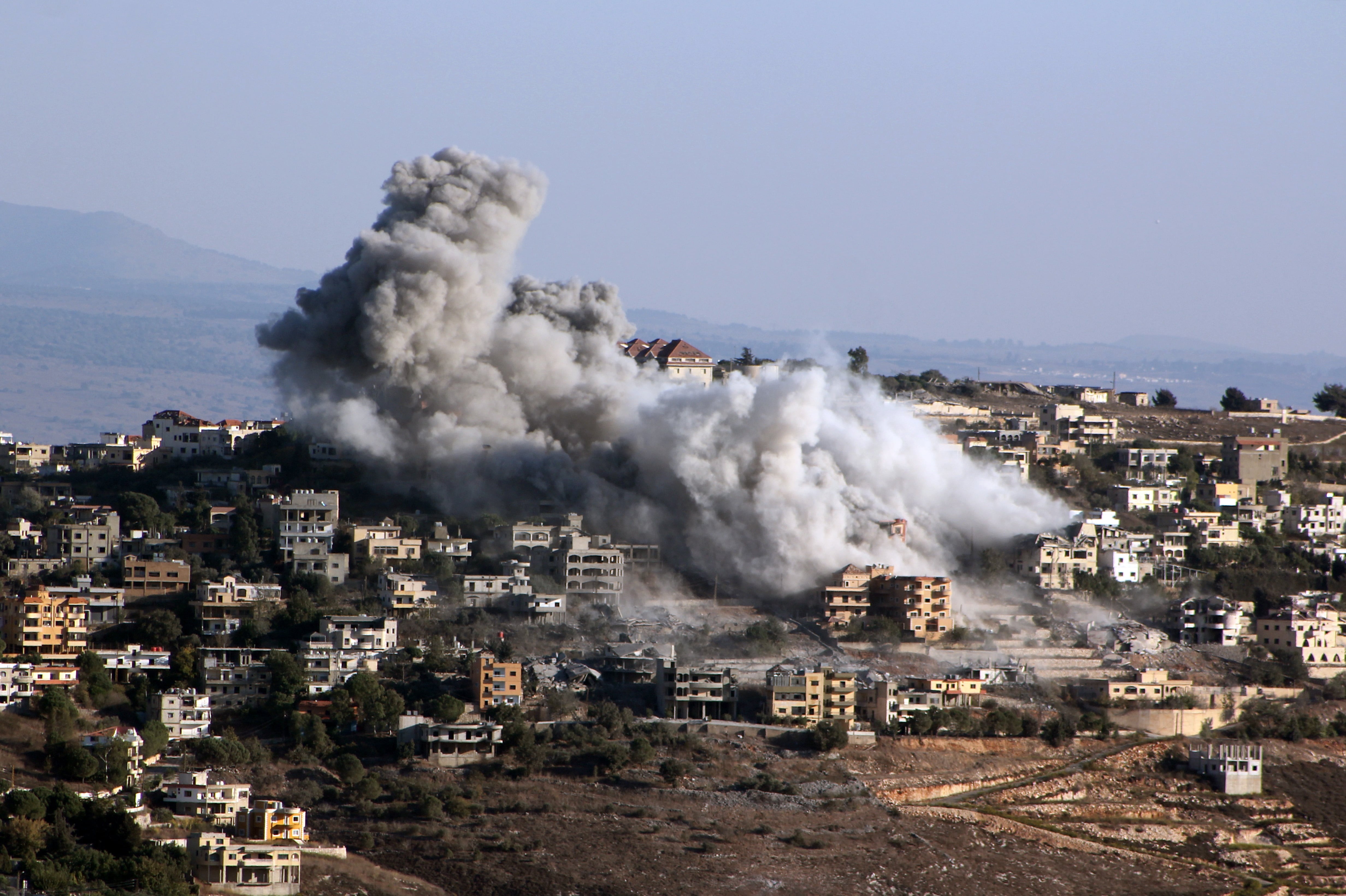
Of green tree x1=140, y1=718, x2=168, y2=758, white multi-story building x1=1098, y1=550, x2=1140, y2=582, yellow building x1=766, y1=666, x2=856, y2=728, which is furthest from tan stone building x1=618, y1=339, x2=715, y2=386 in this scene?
green tree x1=140, y1=718, x2=168, y2=758

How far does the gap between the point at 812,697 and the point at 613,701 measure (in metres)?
4.34

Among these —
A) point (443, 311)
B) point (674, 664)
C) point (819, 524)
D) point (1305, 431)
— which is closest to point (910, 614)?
point (819, 524)

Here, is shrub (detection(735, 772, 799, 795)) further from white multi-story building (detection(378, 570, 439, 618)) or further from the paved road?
white multi-story building (detection(378, 570, 439, 618))

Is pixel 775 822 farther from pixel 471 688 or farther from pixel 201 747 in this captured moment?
pixel 201 747

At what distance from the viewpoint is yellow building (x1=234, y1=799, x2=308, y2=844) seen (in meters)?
37.9

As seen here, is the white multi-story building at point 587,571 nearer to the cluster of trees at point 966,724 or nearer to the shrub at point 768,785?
the cluster of trees at point 966,724

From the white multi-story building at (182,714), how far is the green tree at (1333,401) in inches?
2167

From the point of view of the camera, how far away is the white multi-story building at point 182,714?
43.2m

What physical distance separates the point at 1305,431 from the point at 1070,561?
82.1 ft

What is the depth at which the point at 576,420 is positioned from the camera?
2387 inches

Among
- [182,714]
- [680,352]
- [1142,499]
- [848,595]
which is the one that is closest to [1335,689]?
[848,595]

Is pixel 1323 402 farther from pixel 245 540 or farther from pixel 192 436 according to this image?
pixel 245 540

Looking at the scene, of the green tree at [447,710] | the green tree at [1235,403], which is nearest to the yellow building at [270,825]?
the green tree at [447,710]

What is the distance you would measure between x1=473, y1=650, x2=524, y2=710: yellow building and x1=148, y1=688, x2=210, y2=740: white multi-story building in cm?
562
